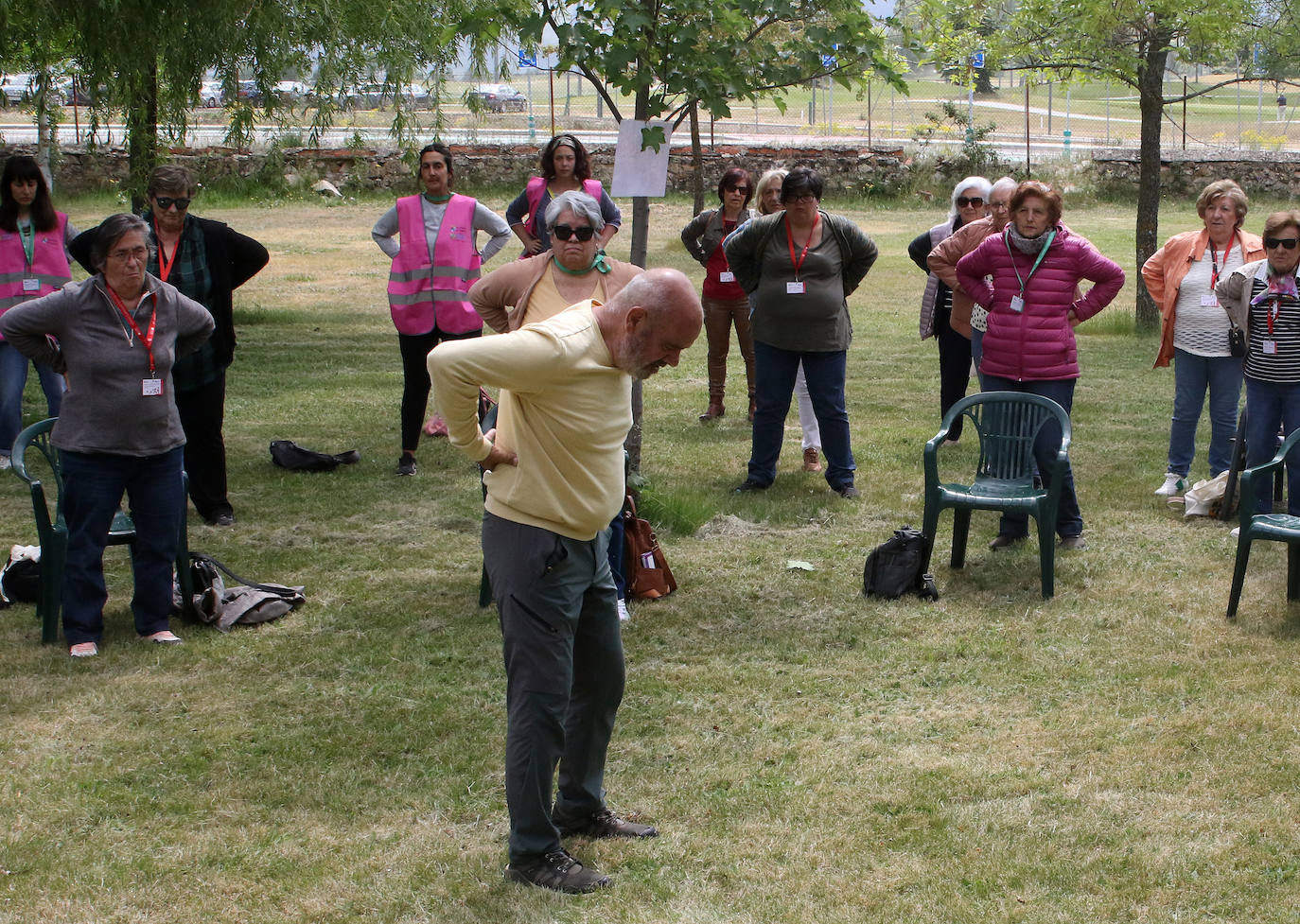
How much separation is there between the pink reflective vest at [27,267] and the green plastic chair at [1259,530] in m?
6.75

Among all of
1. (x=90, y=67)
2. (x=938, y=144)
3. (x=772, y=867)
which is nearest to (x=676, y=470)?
(x=772, y=867)

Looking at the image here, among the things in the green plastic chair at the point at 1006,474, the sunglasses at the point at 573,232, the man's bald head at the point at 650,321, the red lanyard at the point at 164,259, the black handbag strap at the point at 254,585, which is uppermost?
the sunglasses at the point at 573,232

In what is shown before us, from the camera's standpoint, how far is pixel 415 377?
28.8ft

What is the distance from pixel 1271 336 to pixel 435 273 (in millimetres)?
4764

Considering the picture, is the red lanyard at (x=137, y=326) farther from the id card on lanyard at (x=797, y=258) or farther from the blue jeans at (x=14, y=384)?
the id card on lanyard at (x=797, y=258)

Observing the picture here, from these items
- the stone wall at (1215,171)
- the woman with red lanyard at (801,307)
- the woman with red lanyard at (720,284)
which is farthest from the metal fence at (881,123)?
the woman with red lanyard at (801,307)

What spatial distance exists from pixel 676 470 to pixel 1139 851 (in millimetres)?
5211

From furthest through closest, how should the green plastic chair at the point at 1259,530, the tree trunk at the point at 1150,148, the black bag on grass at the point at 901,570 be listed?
the tree trunk at the point at 1150,148, the black bag on grass at the point at 901,570, the green plastic chair at the point at 1259,530

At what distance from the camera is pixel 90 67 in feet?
36.6

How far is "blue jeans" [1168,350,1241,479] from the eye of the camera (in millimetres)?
8062

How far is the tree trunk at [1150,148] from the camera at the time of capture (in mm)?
14109

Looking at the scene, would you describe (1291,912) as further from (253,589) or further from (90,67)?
(90,67)

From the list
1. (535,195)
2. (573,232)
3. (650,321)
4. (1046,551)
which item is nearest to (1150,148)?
(535,195)

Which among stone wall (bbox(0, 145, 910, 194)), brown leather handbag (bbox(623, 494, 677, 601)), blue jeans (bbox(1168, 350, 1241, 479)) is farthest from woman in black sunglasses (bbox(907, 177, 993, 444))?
stone wall (bbox(0, 145, 910, 194))
